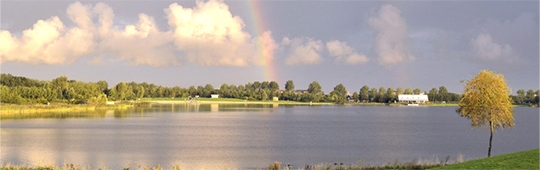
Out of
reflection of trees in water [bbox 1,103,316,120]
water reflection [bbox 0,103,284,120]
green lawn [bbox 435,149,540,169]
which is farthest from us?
reflection of trees in water [bbox 1,103,316,120]

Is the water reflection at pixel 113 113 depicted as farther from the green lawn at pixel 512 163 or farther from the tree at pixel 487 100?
the green lawn at pixel 512 163

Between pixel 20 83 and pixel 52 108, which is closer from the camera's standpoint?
pixel 52 108

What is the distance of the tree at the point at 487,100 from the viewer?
26766 millimetres

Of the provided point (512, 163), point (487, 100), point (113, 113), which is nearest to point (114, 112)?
point (113, 113)

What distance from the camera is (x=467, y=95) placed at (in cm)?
2764

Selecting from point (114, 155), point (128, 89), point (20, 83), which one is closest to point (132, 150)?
point (114, 155)

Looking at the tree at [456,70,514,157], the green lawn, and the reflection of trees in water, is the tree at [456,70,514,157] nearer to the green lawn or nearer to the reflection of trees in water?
the green lawn

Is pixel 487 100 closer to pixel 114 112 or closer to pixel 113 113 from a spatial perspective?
pixel 113 113

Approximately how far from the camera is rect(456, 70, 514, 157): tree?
87.8 feet

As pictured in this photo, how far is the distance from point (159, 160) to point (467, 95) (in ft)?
58.7

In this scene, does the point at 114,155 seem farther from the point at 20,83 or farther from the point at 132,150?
the point at 20,83

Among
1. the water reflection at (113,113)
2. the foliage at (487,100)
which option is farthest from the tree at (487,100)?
the water reflection at (113,113)

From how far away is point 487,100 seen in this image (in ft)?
87.5

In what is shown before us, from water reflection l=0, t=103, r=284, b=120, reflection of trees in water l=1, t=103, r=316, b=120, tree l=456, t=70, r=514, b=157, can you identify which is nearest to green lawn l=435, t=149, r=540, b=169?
tree l=456, t=70, r=514, b=157
